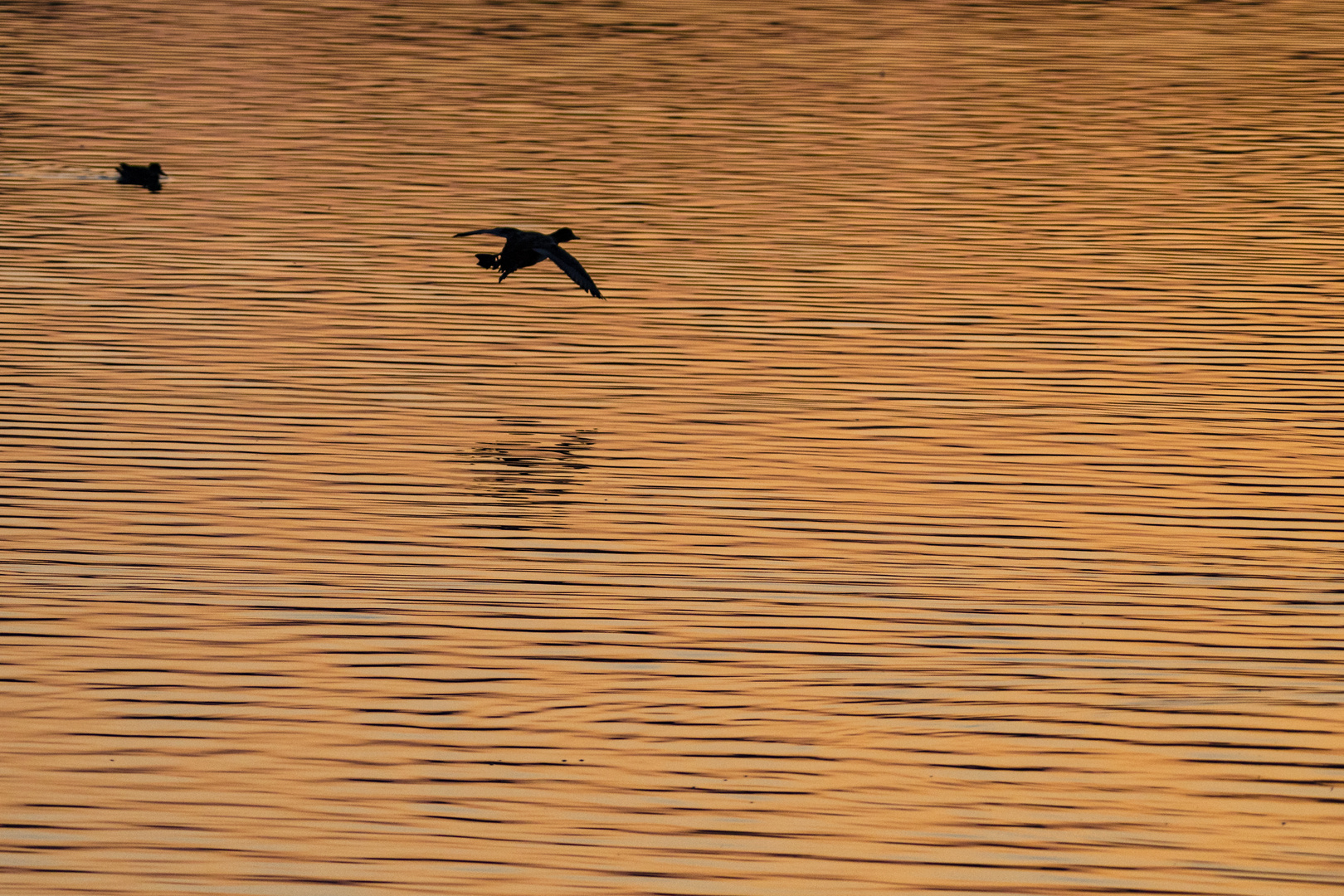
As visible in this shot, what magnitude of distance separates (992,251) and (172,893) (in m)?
18.1

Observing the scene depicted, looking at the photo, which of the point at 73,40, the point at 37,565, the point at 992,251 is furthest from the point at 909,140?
the point at 37,565

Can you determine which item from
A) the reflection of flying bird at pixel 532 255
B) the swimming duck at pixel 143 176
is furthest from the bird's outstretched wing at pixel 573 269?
the swimming duck at pixel 143 176

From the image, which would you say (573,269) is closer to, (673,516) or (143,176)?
(673,516)

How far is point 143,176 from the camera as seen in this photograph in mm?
30016

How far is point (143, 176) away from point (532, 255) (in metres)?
10.3

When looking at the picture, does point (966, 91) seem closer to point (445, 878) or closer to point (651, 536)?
point (651, 536)

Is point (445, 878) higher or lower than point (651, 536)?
higher

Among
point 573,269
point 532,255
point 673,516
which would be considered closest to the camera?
point 673,516

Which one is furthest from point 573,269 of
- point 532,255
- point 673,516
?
point 673,516

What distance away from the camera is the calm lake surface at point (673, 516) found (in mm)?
10609

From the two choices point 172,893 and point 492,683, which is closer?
point 172,893

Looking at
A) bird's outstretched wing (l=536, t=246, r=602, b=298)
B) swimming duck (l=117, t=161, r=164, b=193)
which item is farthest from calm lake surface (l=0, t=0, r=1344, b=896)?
bird's outstretched wing (l=536, t=246, r=602, b=298)

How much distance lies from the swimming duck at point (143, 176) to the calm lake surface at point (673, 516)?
1.53 feet

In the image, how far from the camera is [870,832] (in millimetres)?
10508
